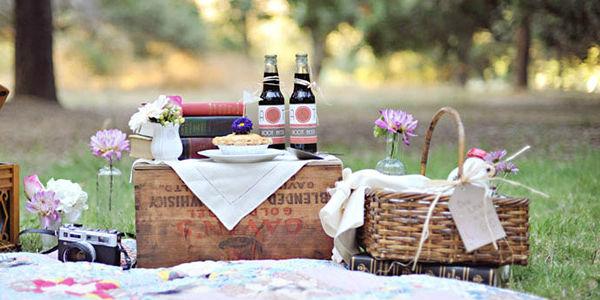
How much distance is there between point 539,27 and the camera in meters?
17.2

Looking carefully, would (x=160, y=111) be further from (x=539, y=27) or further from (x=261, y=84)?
(x=539, y=27)

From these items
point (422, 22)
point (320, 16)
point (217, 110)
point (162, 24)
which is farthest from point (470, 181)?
point (162, 24)

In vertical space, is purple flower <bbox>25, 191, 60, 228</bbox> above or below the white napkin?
below

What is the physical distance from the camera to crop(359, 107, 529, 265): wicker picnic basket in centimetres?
326

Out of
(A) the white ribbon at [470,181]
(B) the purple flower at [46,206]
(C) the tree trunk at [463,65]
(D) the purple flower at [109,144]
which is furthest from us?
(C) the tree trunk at [463,65]

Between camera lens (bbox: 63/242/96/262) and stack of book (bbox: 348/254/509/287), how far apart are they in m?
1.14

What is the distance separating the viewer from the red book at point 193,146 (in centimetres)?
396

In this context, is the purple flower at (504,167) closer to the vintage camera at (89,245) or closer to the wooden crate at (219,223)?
the wooden crate at (219,223)

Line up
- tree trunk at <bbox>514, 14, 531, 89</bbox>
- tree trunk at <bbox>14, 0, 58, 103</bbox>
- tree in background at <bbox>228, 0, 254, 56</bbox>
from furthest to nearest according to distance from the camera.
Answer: tree in background at <bbox>228, 0, 254, 56</bbox>, tree trunk at <bbox>514, 14, 531, 89</bbox>, tree trunk at <bbox>14, 0, 58, 103</bbox>

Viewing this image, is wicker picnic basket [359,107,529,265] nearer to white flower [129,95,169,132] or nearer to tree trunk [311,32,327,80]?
white flower [129,95,169,132]

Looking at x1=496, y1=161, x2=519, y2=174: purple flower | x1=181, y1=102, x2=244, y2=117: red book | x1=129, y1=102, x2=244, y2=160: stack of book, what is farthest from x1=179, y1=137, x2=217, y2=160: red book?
x1=496, y1=161, x2=519, y2=174: purple flower

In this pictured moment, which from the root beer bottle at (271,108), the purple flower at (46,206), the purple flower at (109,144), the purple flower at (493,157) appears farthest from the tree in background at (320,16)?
the purple flower at (493,157)

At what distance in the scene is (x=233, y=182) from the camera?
3674 mm

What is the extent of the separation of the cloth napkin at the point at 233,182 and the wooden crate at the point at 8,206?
0.86 m
